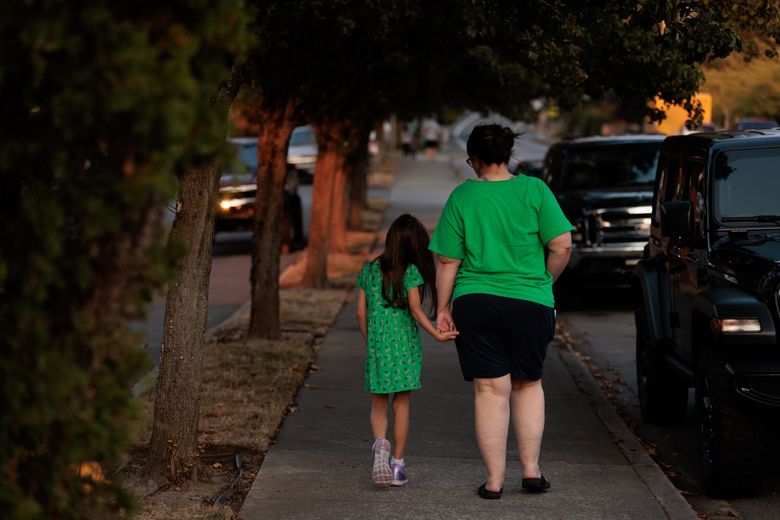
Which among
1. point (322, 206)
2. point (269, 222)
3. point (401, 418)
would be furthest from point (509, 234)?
point (322, 206)

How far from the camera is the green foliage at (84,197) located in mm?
3309

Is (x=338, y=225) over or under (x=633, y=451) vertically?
under

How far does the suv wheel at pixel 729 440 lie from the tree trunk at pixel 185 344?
104 inches

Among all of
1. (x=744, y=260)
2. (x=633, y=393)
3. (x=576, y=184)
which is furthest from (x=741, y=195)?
(x=576, y=184)

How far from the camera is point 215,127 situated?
355 centimetres

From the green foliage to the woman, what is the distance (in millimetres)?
2983

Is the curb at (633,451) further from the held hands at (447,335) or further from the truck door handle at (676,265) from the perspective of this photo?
the held hands at (447,335)

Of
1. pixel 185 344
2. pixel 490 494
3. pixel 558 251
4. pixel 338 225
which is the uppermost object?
pixel 558 251

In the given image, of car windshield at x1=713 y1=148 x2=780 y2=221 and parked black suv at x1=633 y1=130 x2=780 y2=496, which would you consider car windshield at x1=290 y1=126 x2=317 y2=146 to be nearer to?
parked black suv at x1=633 y1=130 x2=780 y2=496

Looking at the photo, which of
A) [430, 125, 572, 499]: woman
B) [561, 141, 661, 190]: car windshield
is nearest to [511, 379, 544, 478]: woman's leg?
[430, 125, 572, 499]: woman

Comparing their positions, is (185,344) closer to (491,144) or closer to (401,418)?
(401,418)

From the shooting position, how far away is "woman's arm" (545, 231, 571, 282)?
21.6 feet

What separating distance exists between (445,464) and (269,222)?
221 inches

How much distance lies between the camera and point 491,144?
6613 mm
